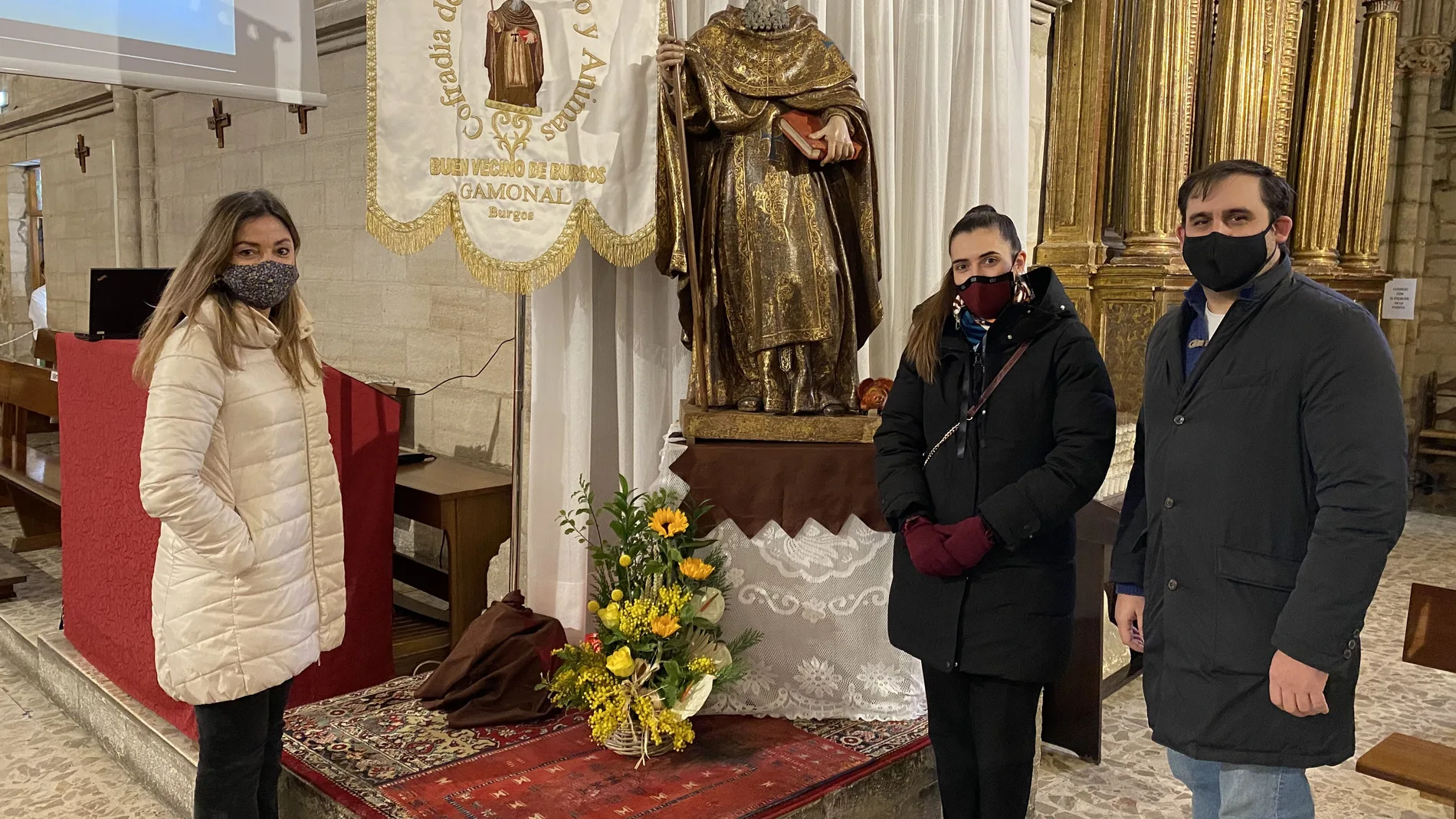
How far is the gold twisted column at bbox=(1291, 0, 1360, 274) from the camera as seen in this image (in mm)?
7035

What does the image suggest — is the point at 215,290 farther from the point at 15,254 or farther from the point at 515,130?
the point at 15,254

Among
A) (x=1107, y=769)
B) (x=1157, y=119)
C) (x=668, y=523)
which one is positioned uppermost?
(x=1157, y=119)

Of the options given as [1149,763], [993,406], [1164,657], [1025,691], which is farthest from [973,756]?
[1149,763]

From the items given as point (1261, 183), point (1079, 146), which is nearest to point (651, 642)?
point (1261, 183)

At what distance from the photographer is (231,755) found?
7.54ft

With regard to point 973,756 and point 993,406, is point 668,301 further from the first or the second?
point 973,756

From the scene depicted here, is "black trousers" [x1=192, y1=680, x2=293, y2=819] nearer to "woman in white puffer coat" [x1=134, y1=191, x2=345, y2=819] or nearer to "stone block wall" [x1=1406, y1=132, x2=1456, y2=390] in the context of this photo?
"woman in white puffer coat" [x1=134, y1=191, x2=345, y2=819]

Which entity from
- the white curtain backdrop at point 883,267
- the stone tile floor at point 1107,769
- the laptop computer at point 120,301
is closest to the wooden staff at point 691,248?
the white curtain backdrop at point 883,267

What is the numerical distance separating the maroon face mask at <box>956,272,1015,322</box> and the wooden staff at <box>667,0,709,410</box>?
0.99 metres

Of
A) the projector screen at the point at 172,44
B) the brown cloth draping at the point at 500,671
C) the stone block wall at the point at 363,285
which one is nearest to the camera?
the brown cloth draping at the point at 500,671

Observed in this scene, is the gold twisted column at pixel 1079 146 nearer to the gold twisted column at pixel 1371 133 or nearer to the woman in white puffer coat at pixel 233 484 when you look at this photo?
the gold twisted column at pixel 1371 133

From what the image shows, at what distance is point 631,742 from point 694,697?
0.20 metres

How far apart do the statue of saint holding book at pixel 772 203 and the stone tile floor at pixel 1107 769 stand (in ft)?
4.60

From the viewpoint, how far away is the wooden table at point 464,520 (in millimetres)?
3693
